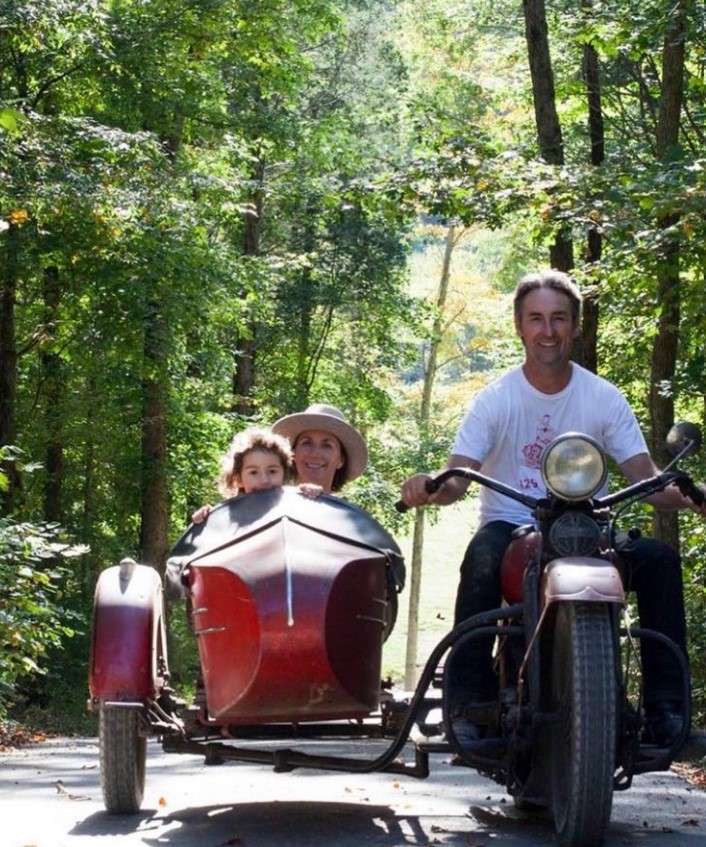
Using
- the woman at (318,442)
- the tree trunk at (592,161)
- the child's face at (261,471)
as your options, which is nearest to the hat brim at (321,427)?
the woman at (318,442)

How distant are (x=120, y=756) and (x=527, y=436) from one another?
2.10 m

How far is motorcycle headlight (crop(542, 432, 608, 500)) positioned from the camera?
614 cm

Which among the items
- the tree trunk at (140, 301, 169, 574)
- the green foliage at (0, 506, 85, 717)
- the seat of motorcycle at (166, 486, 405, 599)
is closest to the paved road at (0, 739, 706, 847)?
the seat of motorcycle at (166, 486, 405, 599)

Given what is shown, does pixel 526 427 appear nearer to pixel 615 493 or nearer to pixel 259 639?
pixel 615 493

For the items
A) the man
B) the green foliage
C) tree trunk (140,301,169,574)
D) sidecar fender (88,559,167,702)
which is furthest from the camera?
tree trunk (140,301,169,574)

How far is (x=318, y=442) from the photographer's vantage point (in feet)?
30.8

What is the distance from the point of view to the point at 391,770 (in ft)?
23.7

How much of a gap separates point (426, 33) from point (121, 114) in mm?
19883

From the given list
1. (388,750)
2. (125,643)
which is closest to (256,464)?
(125,643)

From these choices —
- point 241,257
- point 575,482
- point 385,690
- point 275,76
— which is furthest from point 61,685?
point 575,482

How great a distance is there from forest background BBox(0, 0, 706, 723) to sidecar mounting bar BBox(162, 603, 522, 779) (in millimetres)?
2604

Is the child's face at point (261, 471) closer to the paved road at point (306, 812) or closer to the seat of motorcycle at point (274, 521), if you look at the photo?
the seat of motorcycle at point (274, 521)

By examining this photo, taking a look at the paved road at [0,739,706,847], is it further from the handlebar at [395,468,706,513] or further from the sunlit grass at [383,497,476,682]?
the sunlit grass at [383,497,476,682]

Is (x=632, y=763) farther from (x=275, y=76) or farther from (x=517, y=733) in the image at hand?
(x=275, y=76)
